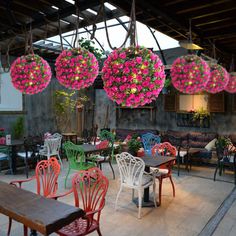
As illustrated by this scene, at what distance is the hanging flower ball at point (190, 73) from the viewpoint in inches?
137

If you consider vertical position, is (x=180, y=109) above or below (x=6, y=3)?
below

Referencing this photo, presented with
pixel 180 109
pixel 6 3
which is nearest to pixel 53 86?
pixel 180 109

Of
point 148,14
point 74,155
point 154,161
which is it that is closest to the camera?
point 148,14

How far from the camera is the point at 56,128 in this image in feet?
27.6

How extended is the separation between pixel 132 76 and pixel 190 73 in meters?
1.66

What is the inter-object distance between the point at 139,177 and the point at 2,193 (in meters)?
1.78

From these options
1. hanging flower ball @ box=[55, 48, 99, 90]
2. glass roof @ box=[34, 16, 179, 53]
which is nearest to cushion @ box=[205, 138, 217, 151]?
glass roof @ box=[34, 16, 179, 53]

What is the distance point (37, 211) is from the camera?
6.19ft

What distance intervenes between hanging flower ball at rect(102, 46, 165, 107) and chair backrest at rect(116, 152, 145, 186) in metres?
1.37

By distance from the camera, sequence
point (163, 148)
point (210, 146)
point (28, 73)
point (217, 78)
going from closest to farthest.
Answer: point (28, 73)
point (217, 78)
point (163, 148)
point (210, 146)

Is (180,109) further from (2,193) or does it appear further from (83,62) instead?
(2,193)

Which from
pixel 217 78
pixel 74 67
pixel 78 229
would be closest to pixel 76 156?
pixel 74 67

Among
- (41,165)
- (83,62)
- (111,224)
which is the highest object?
(83,62)

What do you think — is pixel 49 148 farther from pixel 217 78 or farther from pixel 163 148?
pixel 217 78
